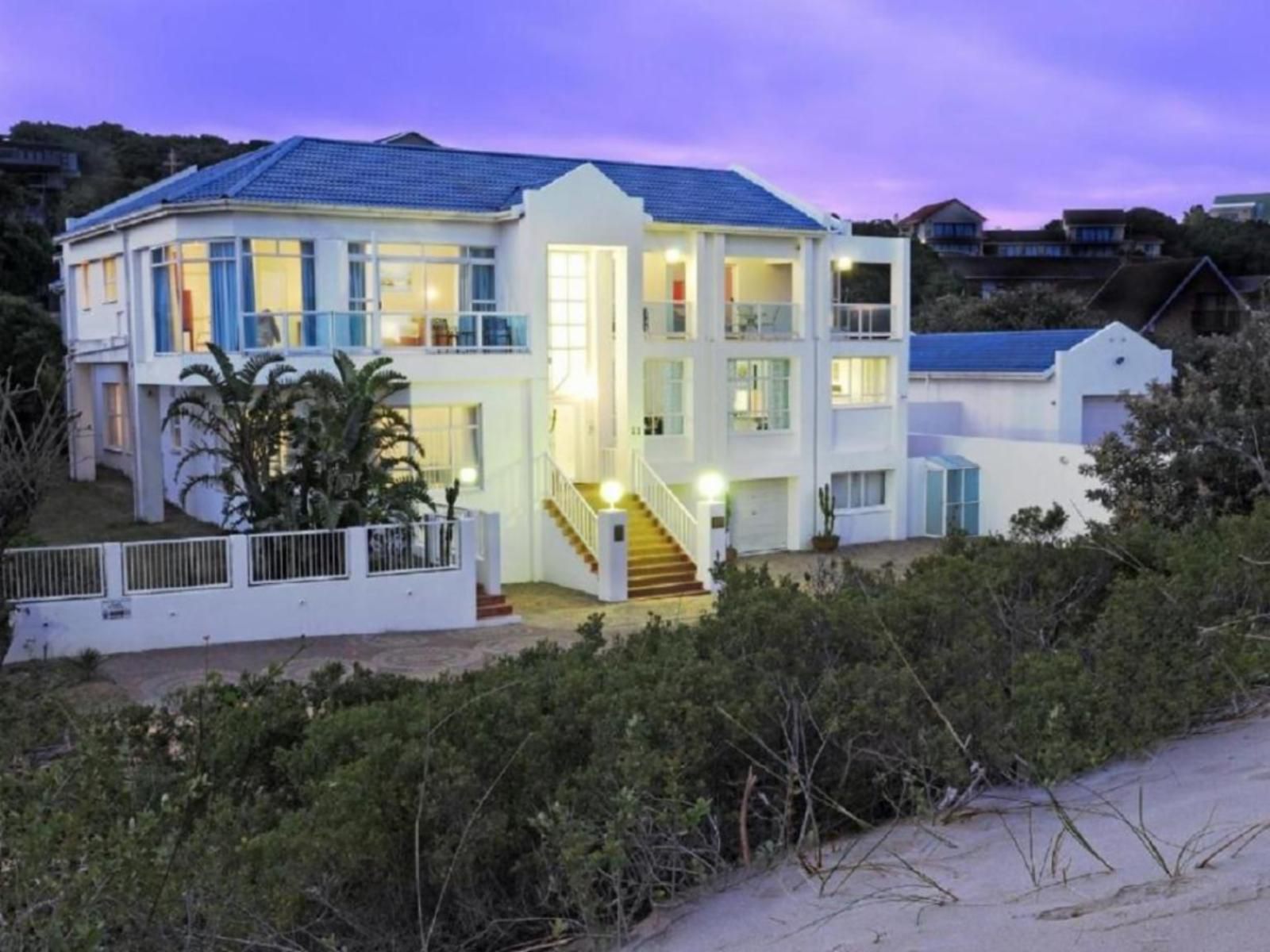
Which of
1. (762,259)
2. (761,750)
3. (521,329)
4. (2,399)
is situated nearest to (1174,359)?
(762,259)

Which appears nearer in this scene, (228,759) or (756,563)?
(228,759)

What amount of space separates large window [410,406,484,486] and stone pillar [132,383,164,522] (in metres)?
5.61

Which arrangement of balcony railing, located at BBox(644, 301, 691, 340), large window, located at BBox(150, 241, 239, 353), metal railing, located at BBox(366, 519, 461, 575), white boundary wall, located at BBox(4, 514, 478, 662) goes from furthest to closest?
1. balcony railing, located at BBox(644, 301, 691, 340)
2. large window, located at BBox(150, 241, 239, 353)
3. metal railing, located at BBox(366, 519, 461, 575)
4. white boundary wall, located at BBox(4, 514, 478, 662)

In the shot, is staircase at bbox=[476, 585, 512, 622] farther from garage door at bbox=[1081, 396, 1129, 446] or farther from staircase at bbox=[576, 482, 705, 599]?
garage door at bbox=[1081, 396, 1129, 446]

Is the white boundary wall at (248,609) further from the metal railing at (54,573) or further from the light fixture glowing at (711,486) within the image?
the light fixture glowing at (711,486)

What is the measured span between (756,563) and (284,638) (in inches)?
423

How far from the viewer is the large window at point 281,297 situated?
70.2ft

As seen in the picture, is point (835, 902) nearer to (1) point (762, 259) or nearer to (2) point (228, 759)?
(2) point (228, 759)

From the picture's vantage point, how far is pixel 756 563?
2570cm

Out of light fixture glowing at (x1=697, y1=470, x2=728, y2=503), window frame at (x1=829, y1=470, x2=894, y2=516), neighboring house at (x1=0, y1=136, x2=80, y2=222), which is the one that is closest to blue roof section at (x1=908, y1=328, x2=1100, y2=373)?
window frame at (x1=829, y1=470, x2=894, y2=516)

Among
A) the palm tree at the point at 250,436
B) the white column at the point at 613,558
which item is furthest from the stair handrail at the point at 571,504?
the palm tree at the point at 250,436

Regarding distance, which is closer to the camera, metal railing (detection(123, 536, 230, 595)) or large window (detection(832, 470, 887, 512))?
metal railing (detection(123, 536, 230, 595))

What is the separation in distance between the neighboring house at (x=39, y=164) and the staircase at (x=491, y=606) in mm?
52329

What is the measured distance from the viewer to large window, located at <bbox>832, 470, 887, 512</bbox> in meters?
27.9
